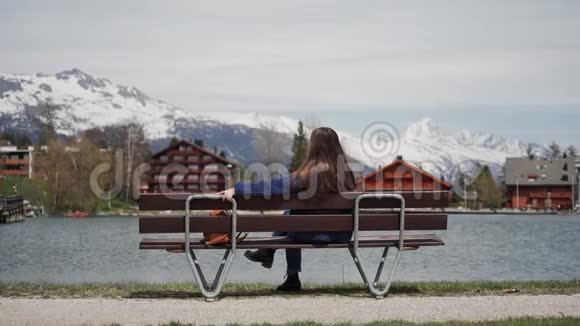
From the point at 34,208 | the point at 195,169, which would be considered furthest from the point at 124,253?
the point at 195,169

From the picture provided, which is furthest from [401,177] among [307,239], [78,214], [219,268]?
[219,268]

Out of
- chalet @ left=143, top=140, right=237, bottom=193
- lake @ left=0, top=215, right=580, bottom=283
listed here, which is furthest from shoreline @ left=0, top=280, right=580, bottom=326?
chalet @ left=143, top=140, right=237, bottom=193

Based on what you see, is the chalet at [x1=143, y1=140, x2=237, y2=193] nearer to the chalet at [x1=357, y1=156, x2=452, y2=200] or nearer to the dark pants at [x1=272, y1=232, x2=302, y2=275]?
the chalet at [x1=357, y1=156, x2=452, y2=200]

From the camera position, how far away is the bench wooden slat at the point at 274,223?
1004 centimetres

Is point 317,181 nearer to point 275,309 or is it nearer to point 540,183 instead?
point 275,309

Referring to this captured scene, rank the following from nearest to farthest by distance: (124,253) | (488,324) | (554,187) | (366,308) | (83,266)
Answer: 1. (488,324)
2. (366,308)
3. (83,266)
4. (124,253)
5. (554,187)

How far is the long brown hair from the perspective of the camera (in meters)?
10.3

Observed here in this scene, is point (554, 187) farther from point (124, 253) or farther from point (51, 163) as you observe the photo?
point (124, 253)

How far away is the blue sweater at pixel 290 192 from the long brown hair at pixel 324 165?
6.2 inches

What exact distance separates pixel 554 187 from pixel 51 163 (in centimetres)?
9489

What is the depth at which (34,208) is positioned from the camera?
97.1 m

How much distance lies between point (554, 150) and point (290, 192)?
583 feet

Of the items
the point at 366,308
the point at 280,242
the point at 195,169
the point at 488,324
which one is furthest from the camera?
the point at 195,169

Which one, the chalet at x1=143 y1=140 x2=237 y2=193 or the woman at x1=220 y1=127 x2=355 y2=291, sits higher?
the woman at x1=220 y1=127 x2=355 y2=291
